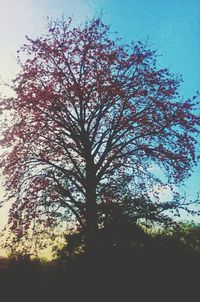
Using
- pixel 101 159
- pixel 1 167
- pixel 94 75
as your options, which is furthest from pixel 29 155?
pixel 94 75

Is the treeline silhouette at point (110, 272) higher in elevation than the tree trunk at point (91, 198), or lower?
lower

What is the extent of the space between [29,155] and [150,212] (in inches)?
277

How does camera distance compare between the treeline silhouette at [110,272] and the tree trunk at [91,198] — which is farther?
the tree trunk at [91,198]

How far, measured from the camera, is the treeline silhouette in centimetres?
1084

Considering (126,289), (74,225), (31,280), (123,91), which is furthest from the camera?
(123,91)

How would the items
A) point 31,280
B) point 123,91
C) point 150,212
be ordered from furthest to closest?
point 123,91 → point 150,212 → point 31,280

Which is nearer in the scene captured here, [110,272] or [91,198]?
[110,272]

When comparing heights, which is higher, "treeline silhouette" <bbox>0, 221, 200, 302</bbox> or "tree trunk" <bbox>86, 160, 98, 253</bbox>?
"tree trunk" <bbox>86, 160, 98, 253</bbox>

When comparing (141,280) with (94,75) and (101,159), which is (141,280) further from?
(94,75)

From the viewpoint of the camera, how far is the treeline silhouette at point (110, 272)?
10844mm

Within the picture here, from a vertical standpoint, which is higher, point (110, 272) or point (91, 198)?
point (91, 198)

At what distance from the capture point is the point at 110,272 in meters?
11.1

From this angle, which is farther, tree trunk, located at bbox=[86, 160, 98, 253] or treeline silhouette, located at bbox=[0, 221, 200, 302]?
tree trunk, located at bbox=[86, 160, 98, 253]

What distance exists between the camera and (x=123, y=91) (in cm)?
1889
